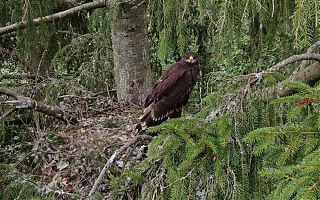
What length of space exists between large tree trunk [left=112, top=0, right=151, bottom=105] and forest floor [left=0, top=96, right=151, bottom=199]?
834 mm

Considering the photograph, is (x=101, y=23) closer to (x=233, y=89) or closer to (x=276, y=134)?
(x=233, y=89)

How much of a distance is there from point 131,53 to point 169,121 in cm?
385

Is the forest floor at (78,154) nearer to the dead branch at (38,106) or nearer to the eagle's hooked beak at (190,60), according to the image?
the dead branch at (38,106)

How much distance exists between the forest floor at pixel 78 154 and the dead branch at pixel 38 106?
96mm

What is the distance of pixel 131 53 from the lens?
616 cm

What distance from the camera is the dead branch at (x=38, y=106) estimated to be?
4629 millimetres

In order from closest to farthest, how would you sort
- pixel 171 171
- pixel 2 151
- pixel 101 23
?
pixel 171 171 < pixel 2 151 < pixel 101 23

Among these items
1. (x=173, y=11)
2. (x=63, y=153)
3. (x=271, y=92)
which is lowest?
(x=63, y=153)

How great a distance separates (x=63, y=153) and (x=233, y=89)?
2.45 metres

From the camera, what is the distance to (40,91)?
18.7ft

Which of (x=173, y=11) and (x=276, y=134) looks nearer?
(x=276, y=134)

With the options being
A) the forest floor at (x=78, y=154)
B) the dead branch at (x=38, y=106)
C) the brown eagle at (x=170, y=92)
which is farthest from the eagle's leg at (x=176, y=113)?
the dead branch at (x=38, y=106)

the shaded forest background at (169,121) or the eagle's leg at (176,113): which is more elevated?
the shaded forest background at (169,121)

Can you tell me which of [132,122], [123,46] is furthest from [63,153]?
[123,46]
